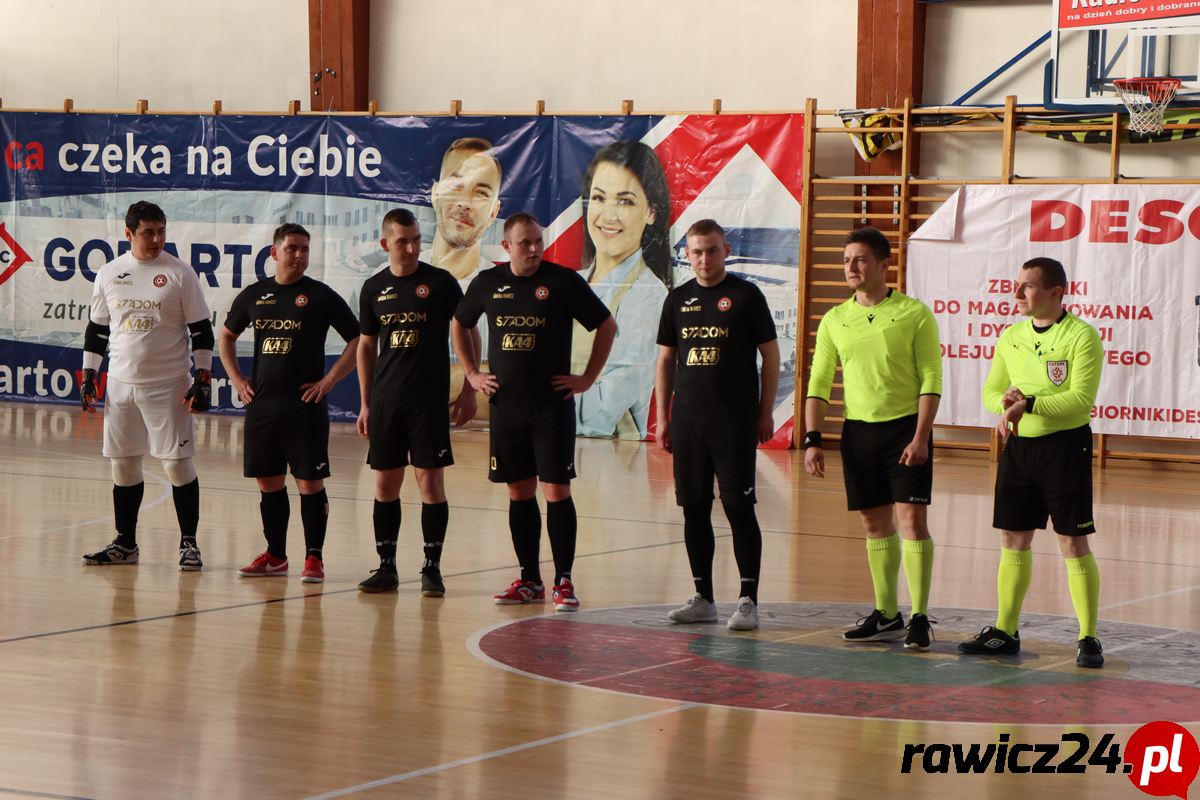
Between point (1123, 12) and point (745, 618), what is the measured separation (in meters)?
7.72

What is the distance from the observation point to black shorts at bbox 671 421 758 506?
274 inches

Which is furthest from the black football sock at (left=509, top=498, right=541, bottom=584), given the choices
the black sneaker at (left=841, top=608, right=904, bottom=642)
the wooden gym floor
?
the black sneaker at (left=841, top=608, right=904, bottom=642)

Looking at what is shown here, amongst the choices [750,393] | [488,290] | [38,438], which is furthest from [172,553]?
[38,438]

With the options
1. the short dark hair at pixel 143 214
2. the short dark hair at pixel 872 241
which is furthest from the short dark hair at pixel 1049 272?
the short dark hair at pixel 143 214

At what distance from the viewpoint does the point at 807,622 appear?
23.3 ft

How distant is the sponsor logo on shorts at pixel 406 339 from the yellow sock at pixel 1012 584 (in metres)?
2.87

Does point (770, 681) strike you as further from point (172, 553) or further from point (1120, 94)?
point (1120, 94)

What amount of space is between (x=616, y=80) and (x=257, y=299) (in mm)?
9602

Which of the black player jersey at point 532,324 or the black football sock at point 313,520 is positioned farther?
the black football sock at point 313,520

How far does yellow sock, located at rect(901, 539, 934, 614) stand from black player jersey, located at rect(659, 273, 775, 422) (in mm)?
904

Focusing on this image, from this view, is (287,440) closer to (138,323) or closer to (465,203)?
(138,323)

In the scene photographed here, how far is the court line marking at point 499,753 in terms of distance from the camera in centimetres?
439

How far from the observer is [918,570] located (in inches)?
261

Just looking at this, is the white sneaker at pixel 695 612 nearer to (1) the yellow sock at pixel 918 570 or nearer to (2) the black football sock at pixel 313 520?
(1) the yellow sock at pixel 918 570
